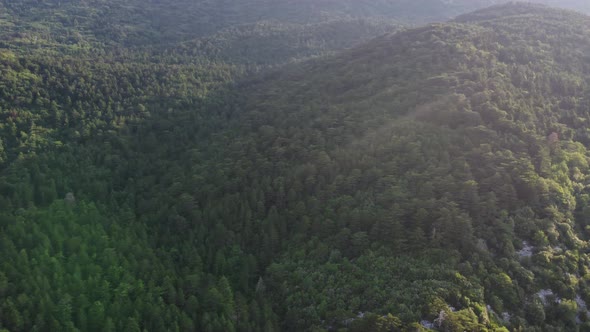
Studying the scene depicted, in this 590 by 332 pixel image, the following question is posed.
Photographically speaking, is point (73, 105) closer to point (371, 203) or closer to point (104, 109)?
point (104, 109)

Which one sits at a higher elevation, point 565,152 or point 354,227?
point 565,152

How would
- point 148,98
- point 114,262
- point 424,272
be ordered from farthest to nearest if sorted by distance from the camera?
point 148,98 < point 114,262 < point 424,272

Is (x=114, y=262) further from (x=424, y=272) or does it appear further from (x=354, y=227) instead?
(x=424, y=272)

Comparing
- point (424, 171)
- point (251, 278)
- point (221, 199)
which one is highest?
point (424, 171)

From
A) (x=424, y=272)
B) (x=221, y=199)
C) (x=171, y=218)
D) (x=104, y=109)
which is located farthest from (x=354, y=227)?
(x=104, y=109)

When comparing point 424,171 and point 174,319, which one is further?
point 424,171

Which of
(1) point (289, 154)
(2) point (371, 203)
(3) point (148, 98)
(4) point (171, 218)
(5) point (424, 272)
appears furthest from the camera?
(3) point (148, 98)

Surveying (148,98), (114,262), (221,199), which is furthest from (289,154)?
(148,98)
